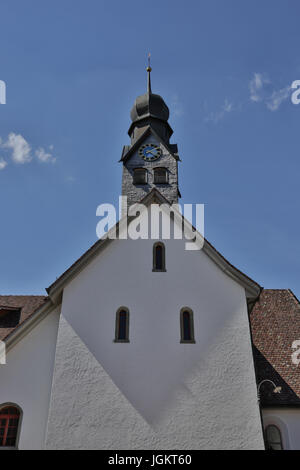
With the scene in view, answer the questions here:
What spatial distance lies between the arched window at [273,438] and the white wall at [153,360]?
3.54 meters

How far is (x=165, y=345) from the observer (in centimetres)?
1363

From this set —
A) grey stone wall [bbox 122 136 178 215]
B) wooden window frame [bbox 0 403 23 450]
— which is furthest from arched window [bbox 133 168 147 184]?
wooden window frame [bbox 0 403 23 450]

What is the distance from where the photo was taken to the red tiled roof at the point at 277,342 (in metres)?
15.9

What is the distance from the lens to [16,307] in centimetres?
1973

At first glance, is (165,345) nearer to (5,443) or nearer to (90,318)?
(90,318)

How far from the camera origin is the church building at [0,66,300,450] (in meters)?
12.5

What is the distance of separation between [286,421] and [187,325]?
583 cm

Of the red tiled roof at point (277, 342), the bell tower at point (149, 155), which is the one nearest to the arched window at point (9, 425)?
the red tiled roof at point (277, 342)

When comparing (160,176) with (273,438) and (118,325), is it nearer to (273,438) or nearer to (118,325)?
(118,325)

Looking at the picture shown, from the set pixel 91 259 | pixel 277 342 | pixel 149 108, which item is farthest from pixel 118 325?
pixel 149 108

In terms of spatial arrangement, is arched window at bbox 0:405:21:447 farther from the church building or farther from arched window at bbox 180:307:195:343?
arched window at bbox 180:307:195:343

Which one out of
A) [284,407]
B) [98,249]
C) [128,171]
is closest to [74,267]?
[98,249]

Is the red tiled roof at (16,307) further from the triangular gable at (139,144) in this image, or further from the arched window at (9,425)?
the triangular gable at (139,144)

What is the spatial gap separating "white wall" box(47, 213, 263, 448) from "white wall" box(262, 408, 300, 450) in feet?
11.0
